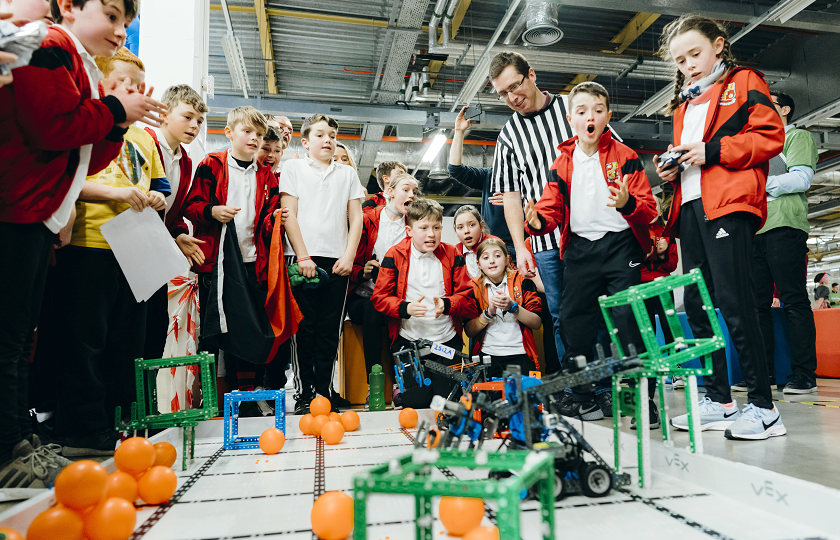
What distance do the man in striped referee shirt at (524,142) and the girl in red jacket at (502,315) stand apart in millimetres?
172

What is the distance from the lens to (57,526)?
107 cm

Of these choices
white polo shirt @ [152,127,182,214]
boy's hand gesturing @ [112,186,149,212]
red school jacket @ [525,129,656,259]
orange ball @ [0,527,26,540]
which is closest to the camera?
orange ball @ [0,527,26,540]

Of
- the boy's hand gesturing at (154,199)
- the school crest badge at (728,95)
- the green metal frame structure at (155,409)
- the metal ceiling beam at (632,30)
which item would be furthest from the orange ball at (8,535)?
the metal ceiling beam at (632,30)

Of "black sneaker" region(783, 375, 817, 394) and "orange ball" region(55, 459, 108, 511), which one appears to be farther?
"black sneaker" region(783, 375, 817, 394)

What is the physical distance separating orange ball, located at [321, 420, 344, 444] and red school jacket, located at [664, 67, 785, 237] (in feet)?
5.68

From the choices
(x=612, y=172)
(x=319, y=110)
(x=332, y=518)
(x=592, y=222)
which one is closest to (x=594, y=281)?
(x=592, y=222)

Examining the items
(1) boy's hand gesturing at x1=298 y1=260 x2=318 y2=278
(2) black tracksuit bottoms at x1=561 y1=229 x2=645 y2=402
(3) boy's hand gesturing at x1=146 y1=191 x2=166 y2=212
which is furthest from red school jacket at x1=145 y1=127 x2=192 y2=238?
(2) black tracksuit bottoms at x1=561 y1=229 x2=645 y2=402

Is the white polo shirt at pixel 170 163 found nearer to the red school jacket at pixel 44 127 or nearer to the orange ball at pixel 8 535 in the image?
Result: the red school jacket at pixel 44 127

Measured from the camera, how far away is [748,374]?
6.01 feet

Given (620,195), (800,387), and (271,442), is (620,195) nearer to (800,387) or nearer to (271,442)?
(271,442)

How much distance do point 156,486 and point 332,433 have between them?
87 cm

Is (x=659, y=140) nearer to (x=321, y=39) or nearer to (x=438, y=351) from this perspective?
(x=321, y=39)

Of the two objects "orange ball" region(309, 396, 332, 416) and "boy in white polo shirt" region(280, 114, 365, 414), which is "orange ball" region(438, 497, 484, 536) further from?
"boy in white polo shirt" region(280, 114, 365, 414)

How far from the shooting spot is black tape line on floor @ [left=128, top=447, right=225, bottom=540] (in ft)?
4.04
